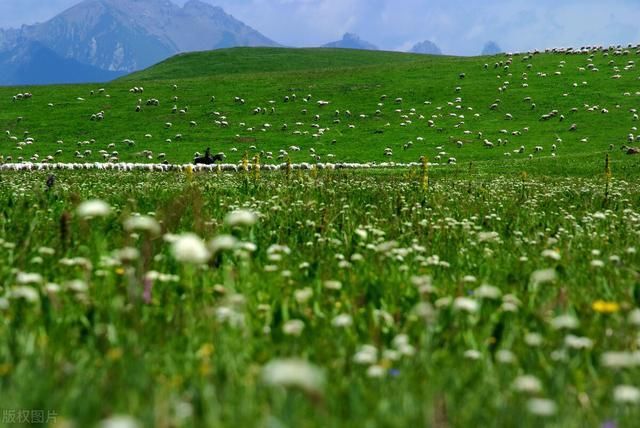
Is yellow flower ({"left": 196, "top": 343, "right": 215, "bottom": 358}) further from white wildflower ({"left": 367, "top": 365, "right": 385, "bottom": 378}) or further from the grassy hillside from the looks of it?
the grassy hillside

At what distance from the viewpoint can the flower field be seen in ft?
9.84

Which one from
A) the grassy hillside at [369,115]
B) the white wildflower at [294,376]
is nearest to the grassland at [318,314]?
the white wildflower at [294,376]

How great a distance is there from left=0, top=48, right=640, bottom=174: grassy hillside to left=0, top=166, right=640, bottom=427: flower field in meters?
24.9

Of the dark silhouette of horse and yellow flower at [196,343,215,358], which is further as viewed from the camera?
the dark silhouette of horse

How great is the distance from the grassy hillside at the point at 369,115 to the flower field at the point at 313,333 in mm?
24865

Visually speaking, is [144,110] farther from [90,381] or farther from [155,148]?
[90,381]

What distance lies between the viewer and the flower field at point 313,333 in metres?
3.00

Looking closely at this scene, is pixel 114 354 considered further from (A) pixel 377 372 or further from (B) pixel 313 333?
(A) pixel 377 372

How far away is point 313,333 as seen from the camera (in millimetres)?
4555

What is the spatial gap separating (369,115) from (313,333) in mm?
45318

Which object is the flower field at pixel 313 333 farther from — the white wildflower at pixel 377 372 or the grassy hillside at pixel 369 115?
the grassy hillside at pixel 369 115

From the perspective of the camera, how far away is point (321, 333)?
4.64 metres

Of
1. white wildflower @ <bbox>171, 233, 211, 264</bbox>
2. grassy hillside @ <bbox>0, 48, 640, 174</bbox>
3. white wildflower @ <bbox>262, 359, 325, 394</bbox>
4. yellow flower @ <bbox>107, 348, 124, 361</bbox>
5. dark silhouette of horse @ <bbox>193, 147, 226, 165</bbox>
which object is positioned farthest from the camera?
grassy hillside @ <bbox>0, 48, 640, 174</bbox>

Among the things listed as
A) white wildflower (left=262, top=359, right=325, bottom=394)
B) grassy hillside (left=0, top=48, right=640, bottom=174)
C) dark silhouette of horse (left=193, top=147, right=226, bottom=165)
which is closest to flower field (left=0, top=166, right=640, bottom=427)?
white wildflower (left=262, top=359, right=325, bottom=394)
